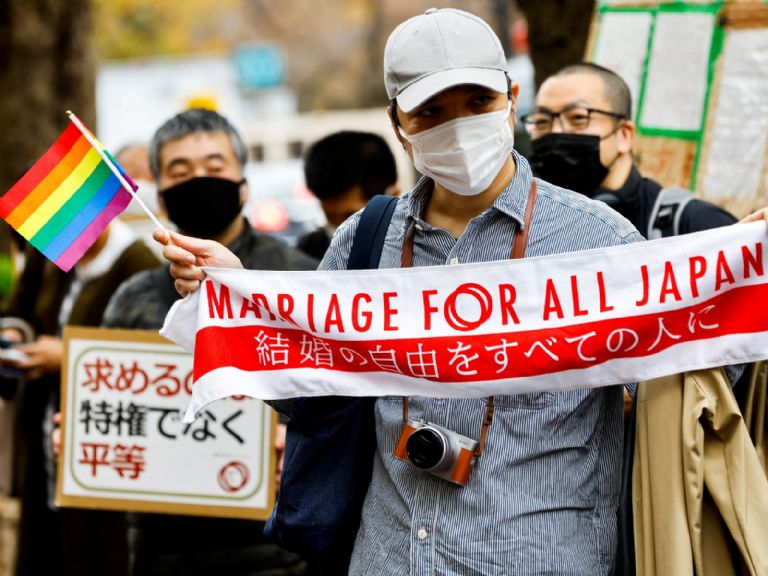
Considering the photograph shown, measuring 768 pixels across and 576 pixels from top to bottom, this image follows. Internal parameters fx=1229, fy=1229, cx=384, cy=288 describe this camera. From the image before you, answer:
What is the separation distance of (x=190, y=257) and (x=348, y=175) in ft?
6.37

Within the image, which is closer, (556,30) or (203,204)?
(203,204)

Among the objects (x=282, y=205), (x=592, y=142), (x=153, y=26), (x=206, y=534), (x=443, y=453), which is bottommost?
(x=206, y=534)

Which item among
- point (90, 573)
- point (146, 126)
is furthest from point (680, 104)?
point (146, 126)

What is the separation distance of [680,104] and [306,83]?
42.3 meters

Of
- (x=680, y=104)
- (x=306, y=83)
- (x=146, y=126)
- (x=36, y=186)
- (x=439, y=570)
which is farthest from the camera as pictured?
(x=306, y=83)

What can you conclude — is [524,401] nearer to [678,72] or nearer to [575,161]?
[575,161]

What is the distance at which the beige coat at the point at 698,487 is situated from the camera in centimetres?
279

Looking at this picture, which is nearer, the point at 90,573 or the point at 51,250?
the point at 51,250

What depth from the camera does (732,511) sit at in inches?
110

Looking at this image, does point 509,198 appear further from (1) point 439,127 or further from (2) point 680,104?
(2) point 680,104

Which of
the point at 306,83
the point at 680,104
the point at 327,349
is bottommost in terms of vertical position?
the point at 327,349

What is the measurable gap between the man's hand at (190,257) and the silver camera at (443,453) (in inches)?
29.3

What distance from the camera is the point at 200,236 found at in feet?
14.0

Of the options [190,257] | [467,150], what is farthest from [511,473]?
[190,257]
